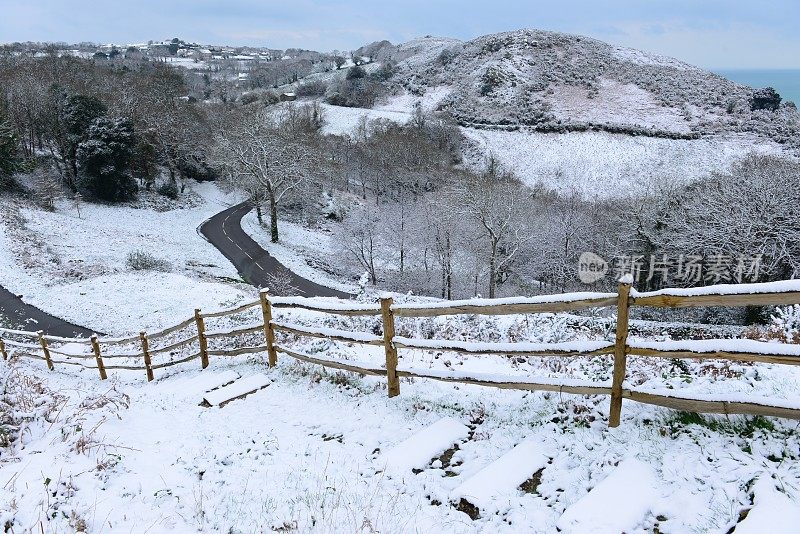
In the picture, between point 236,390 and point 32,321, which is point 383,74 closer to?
point 32,321

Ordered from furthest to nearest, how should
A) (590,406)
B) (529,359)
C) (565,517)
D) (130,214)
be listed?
(130,214), (529,359), (590,406), (565,517)

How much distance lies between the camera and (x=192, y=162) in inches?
1993

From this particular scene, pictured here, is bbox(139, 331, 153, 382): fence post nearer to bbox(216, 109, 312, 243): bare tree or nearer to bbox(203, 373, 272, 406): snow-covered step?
bbox(203, 373, 272, 406): snow-covered step

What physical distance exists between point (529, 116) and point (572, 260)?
1560 inches

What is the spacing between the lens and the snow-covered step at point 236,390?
7089 millimetres

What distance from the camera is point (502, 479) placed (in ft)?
13.8

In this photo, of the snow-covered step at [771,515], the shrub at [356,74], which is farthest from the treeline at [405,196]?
the shrub at [356,74]

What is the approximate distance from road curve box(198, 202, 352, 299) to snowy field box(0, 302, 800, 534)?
24.3 meters

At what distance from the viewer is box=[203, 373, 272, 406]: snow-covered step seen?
23.3 feet

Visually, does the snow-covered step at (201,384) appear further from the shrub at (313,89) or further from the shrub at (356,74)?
the shrub at (356,74)

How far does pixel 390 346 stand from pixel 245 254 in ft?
105

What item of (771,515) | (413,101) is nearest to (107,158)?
(771,515)

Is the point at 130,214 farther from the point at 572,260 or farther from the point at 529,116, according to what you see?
the point at 529,116

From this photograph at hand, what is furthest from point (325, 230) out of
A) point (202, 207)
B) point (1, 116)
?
point (1, 116)
